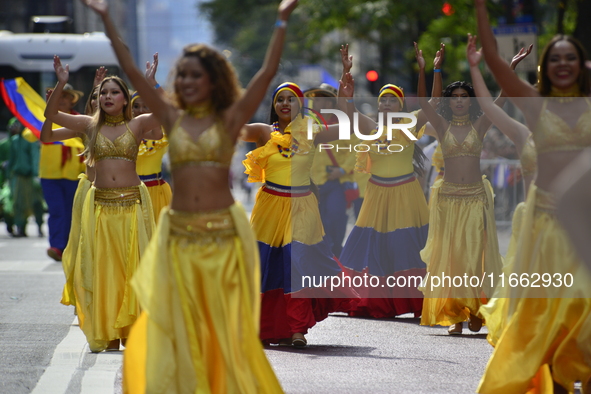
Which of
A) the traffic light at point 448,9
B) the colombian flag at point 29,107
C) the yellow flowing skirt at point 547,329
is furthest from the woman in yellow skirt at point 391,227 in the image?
the traffic light at point 448,9

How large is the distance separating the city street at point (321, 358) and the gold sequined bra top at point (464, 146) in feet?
5.18

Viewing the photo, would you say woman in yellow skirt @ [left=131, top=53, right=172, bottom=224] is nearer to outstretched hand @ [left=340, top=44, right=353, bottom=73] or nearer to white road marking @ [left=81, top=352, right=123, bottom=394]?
outstretched hand @ [left=340, top=44, right=353, bottom=73]

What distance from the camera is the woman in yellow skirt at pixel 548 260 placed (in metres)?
5.14

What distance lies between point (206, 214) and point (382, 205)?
5.18 metres

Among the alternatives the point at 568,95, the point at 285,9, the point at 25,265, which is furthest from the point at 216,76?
the point at 25,265

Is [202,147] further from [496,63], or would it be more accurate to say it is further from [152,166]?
[152,166]

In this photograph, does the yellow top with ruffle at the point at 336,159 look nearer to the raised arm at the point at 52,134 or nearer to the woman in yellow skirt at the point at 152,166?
the woman in yellow skirt at the point at 152,166

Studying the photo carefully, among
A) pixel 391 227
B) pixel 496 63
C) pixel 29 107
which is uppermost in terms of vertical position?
pixel 496 63

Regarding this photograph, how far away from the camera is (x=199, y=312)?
4.82m

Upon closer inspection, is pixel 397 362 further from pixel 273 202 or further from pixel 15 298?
pixel 15 298

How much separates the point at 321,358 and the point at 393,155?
122 inches

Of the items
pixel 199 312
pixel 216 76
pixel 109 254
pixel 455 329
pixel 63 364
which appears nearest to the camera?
pixel 199 312

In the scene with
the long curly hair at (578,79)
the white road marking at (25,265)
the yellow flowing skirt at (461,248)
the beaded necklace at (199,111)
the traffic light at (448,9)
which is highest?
the traffic light at (448,9)

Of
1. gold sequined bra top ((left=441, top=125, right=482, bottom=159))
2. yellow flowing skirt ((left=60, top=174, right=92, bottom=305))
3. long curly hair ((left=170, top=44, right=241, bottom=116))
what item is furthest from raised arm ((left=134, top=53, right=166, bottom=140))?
gold sequined bra top ((left=441, top=125, right=482, bottom=159))
